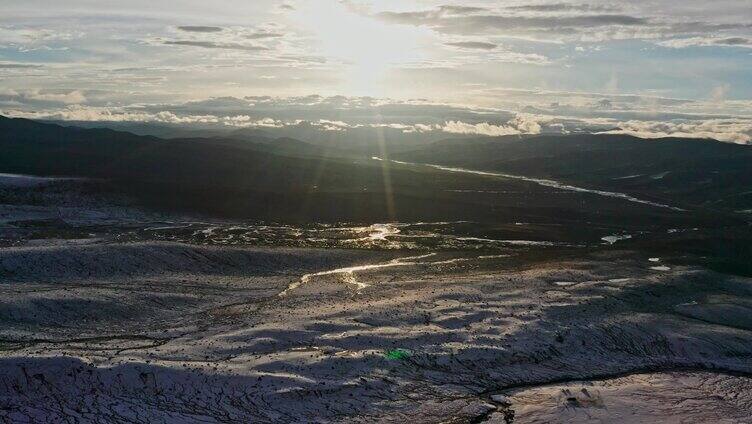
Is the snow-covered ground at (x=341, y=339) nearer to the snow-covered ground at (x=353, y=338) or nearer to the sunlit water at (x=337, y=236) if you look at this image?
the snow-covered ground at (x=353, y=338)

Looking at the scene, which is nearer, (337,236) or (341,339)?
(341,339)

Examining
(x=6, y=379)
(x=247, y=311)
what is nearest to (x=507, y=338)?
(x=247, y=311)

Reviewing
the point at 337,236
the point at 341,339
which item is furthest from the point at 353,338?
the point at 337,236

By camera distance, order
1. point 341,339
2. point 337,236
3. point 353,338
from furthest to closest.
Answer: point 337,236
point 353,338
point 341,339

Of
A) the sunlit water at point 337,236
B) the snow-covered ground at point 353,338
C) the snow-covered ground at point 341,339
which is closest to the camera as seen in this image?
the snow-covered ground at point 341,339

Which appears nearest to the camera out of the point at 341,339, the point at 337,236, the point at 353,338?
the point at 341,339

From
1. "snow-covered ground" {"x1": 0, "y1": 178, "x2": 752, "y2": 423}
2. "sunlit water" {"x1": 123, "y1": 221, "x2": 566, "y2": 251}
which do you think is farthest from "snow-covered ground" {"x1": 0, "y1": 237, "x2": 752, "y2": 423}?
"sunlit water" {"x1": 123, "y1": 221, "x2": 566, "y2": 251}

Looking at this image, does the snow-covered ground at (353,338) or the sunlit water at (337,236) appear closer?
the snow-covered ground at (353,338)

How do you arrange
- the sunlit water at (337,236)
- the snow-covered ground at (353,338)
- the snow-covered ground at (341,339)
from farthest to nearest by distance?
1. the sunlit water at (337,236)
2. the snow-covered ground at (353,338)
3. the snow-covered ground at (341,339)

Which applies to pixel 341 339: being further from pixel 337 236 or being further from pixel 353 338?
pixel 337 236

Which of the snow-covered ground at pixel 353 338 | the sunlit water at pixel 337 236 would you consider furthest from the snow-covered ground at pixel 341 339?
the sunlit water at pixel 337 236

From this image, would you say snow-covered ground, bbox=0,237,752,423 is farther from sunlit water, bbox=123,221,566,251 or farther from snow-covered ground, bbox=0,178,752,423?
sunlit water, bbox=123,221,566,251

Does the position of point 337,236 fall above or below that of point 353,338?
below

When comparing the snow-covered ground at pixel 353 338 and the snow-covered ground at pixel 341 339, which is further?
the snow-covered ground at pixel 353 338
